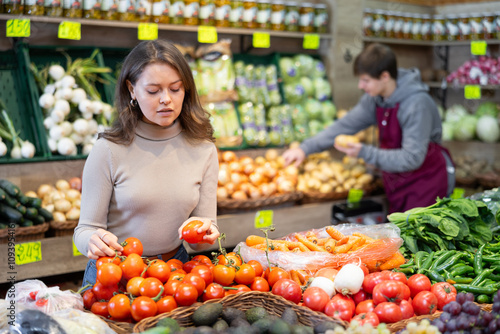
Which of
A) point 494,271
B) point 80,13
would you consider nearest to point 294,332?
point 494,271

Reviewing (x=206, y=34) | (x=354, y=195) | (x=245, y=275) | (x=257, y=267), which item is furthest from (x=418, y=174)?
(x=245, y=275)

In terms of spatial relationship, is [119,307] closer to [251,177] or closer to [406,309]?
[406,309]

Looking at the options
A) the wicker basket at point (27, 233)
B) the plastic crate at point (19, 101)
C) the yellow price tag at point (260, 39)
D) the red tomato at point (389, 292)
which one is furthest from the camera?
the yellow price tag at point (260, 39)

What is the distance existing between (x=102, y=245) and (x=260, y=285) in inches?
23.4

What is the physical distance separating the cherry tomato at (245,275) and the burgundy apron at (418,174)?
2.40 meters

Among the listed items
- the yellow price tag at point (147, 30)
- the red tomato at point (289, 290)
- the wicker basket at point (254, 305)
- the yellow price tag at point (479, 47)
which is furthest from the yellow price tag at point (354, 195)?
the wicker basket at point (254, 305)

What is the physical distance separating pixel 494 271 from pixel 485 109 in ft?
11.8

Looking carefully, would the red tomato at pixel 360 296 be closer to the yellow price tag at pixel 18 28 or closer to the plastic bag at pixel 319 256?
the plastic bag at pixel 319 256

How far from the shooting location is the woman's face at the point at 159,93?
2.09 metres

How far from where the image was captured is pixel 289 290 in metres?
1.92

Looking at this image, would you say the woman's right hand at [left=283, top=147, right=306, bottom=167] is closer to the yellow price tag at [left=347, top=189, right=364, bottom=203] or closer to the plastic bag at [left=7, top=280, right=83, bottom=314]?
the yellow price tag at [left=347, top=189, right=364, bottom=203]

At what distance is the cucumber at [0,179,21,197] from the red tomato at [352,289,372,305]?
220cm

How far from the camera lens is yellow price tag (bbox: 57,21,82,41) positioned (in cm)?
354

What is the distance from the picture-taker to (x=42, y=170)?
3.62 metres
